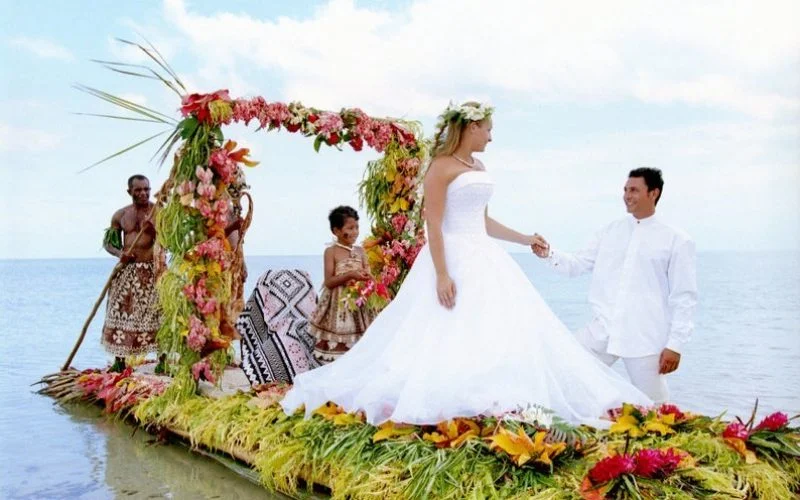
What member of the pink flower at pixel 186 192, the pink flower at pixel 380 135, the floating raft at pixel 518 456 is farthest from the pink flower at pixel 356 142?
the floating raft at pixel 518 456

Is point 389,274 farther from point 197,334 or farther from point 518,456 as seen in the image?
point 518,456

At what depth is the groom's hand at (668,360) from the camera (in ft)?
16.3

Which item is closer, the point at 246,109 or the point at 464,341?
the point at 464,341

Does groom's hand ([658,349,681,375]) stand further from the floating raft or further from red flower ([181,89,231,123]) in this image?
red flower ([181,89,231,123])

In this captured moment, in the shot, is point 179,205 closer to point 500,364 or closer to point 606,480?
point 500,364

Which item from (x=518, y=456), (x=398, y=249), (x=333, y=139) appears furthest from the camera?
(x=398, y=249)

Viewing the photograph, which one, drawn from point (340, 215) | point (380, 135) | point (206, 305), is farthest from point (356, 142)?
point (206, 305)

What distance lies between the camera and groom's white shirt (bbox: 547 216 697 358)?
16.4 ft

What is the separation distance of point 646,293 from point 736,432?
100 centimetres

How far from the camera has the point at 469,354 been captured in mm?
4492

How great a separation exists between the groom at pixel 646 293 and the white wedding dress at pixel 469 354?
31 cm

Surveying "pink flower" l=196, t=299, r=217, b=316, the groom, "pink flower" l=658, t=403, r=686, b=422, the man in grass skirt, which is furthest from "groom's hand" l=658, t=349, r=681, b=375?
the man in grass skirt

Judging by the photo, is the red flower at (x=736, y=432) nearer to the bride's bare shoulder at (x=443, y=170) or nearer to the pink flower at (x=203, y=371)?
the bride's bare shoulder at (x=443, y=170)

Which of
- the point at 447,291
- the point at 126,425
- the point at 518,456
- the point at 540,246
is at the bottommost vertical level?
the point at 126,425
